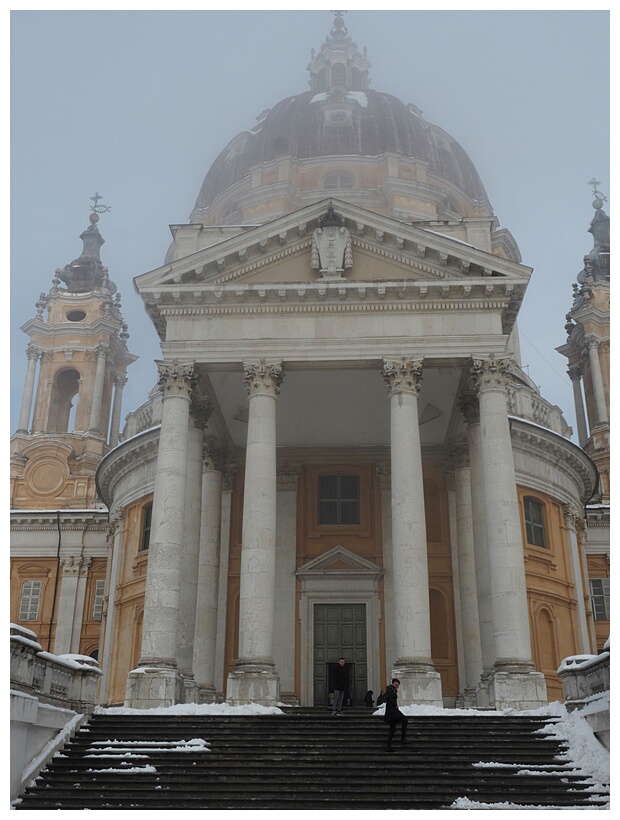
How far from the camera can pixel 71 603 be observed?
44906mm

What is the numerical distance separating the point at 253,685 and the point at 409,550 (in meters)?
5.03

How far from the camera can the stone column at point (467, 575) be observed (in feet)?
89.8

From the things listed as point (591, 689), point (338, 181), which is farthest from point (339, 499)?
point (338, 181)

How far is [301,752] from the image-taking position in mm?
16531

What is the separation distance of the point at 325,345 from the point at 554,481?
564 inches

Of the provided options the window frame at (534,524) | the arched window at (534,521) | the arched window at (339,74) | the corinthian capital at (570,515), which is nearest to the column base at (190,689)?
the window frame at (534,524)

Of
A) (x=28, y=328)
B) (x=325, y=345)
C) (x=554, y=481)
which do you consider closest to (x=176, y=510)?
(x=325, y=345)

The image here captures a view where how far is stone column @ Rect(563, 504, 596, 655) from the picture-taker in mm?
33969

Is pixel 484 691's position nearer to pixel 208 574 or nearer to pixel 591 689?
pixel 591 689

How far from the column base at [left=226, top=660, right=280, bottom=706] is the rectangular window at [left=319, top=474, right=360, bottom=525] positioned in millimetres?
10236

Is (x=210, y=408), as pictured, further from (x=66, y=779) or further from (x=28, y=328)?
(x=28, y=328)

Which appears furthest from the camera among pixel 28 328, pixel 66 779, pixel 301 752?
pixel 28 328

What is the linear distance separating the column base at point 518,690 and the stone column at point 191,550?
8499 millimetres

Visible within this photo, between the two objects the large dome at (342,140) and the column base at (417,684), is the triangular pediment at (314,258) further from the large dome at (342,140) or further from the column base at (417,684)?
the large dome at (342,140)
